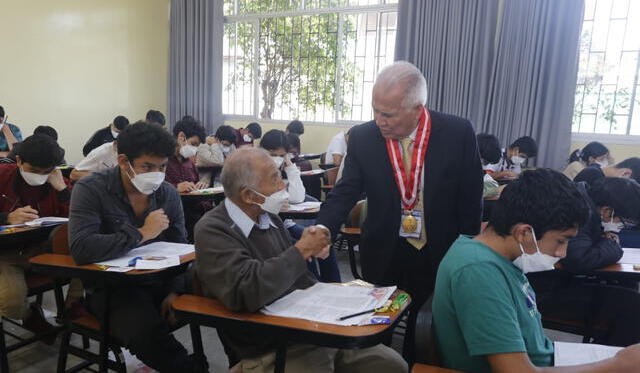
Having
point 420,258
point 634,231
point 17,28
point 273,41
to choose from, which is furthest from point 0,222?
point 273,41

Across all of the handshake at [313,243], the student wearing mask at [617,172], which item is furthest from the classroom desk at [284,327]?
the student wearing mask at [617,172]

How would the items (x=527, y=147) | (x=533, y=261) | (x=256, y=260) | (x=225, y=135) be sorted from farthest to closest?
(x=225, y=135)
(x=527, y=147)
(x=256, y=260)
(x=533, y=261)

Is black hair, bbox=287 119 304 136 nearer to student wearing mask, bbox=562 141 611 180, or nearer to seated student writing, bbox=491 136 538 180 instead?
seated student writing, bbox=491 136 538 180

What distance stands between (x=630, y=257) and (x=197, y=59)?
7.16 m

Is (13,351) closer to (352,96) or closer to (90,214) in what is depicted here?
(90,214)

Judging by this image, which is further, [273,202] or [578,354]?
[273,202]

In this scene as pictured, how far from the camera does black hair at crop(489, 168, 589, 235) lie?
1.13 meters

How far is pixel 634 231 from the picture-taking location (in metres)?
2.63

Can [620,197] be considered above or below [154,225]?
above

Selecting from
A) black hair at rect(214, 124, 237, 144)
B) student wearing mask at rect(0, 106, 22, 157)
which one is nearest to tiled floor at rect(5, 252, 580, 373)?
black hair at rect(214, 124, 237, 144)

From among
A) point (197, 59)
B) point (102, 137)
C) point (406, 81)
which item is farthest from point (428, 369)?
point (197, 59)

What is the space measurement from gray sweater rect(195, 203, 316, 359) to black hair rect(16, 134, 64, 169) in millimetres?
1379

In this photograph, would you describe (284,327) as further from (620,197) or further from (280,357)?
(620,197)

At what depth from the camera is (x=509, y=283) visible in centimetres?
113
